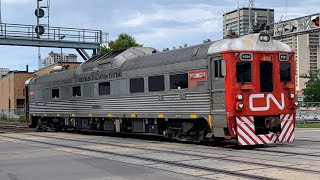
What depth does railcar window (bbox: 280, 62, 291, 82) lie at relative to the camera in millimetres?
16359

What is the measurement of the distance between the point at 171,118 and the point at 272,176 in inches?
326

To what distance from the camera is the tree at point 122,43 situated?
48.1 m

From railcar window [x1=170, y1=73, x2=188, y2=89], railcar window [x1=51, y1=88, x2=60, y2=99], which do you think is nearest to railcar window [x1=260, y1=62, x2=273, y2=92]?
railcar window [x1=170, y1=73, x2=188, y2=89]

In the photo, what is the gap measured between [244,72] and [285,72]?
1.76 m

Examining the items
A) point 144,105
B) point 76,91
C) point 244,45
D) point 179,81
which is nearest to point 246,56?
point 244,45

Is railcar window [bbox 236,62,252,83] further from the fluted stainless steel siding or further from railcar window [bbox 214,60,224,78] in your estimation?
the fluted stainless steel siding

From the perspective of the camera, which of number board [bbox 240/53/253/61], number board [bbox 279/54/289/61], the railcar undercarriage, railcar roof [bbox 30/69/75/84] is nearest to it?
number board [bbox 240/53/253/61]

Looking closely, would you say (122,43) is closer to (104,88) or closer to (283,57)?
(104,88)

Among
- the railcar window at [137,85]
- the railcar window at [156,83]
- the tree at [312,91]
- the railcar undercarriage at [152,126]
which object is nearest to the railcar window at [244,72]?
the railcar undercarriage at [152,126]

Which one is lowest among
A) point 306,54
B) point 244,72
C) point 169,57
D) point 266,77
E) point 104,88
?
point 104,88

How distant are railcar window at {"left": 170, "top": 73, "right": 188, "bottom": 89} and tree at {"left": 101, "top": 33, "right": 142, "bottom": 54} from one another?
30.3m

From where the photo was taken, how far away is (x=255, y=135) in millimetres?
15469

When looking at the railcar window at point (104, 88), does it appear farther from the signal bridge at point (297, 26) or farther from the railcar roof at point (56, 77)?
the signal bridge at point (297, 26)

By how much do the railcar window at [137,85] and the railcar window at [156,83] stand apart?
0.65 meters
